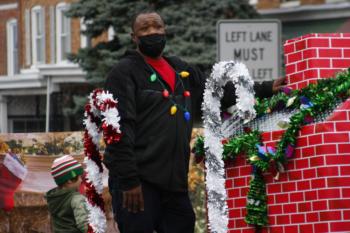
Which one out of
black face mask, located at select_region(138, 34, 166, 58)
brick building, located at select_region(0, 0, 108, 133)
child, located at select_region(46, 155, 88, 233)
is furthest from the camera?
brick building, located at select_region(0, 0, 108, 133)

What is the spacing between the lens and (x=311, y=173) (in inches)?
265

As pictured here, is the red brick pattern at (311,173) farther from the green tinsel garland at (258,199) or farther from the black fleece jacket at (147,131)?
the black fleece jacket at (147,131)

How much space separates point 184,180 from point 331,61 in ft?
3.48

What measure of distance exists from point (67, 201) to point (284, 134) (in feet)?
9.51

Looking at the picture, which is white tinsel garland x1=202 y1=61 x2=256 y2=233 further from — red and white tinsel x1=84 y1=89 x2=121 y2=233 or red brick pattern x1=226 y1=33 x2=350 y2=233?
red and white tinsel x1=84 y1=89 x2=121 y2=233

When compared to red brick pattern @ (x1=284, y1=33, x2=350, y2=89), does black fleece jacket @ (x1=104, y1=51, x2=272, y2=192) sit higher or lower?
lower

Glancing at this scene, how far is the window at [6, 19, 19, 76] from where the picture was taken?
4638cm

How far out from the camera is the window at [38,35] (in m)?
44.7

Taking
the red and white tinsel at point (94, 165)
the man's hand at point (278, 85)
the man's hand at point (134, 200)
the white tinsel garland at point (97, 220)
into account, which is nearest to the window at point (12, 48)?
the red and white tinsel at point (94, 165)

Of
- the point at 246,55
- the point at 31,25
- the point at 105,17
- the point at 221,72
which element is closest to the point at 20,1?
the point at 31,25

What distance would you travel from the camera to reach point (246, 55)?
14.7 meters

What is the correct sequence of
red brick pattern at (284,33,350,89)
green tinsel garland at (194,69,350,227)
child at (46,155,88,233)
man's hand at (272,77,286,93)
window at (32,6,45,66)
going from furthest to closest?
window at (32,6,45,66), child at (46,155,88,233), man's hand at (272,77,286,93), red brick pattern at (284,33,350,89), green tinsel garland at (194,69,350,227)

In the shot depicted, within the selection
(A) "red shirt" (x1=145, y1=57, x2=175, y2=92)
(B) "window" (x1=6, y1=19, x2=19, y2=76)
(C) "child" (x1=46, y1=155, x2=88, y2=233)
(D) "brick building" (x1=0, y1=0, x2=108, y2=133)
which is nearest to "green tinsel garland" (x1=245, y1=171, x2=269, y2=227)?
(A) "red shirt" (x1=145, y1=57, x2=175, y2=92)

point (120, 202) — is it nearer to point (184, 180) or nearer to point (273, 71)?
point (184, 180)
